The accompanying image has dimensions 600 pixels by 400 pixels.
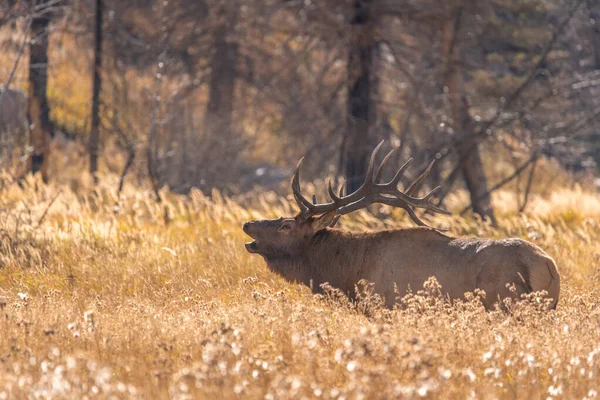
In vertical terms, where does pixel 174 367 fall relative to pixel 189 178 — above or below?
above

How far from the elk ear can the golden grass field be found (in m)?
0.68

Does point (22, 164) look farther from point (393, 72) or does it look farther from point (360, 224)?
point (393, 72)

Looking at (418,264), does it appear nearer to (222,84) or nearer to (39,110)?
(39,110)

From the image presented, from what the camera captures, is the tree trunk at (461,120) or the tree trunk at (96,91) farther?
the tree trunk at (96,91)

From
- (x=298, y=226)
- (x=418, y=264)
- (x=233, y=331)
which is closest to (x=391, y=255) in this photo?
(x=418, y=264)

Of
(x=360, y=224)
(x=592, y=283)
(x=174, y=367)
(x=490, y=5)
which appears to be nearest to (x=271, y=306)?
(x=174, y=367)

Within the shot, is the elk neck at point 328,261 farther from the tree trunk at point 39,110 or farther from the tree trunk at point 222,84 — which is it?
the tree trunk at point 222,84

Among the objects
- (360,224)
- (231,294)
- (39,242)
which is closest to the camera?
(231,294)

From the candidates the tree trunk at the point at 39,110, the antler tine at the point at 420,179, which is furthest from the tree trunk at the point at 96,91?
the antler tine at the point at 420,179

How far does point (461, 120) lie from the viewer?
55.6 feet

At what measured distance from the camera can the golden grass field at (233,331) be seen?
5.11 metres

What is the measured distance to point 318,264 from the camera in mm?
9008

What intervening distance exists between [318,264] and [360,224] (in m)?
4.69

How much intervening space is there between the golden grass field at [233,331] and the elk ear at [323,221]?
0.68 m
